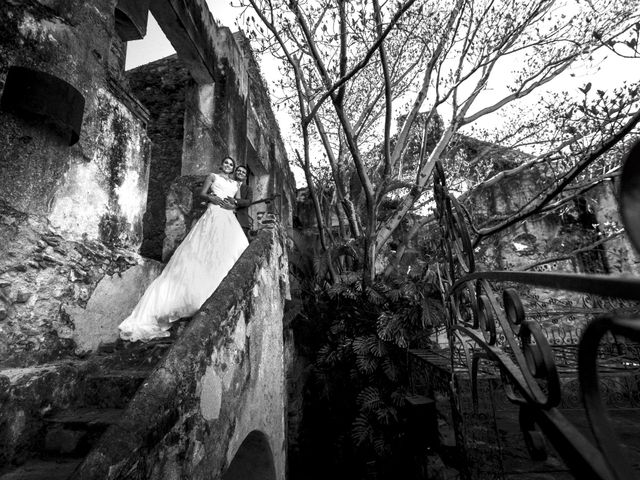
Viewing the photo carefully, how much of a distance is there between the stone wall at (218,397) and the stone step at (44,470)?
54 centimetres

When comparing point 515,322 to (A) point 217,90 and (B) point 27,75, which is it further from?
(A) point 217,90

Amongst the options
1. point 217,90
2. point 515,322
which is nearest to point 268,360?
point 515,322

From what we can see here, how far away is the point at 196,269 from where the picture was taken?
3.52m

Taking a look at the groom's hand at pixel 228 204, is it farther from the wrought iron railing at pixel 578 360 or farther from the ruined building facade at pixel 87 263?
the wrought iron railing at pixel 578 360

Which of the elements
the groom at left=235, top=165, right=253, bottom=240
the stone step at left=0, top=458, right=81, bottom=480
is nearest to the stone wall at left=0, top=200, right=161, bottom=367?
the stone step at left=0, top=458, right=81, bottom=480

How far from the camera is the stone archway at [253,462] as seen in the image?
2.85 metres

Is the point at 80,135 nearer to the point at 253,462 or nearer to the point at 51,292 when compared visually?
the point at 51,292

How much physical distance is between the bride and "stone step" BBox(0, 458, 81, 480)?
3.50ft

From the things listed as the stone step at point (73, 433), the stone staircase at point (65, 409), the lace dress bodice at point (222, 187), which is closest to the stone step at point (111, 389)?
the stone staircase at point (65, 409)

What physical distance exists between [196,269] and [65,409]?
5.16 ft

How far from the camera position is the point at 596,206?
38.7ft

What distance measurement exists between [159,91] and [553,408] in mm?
7518

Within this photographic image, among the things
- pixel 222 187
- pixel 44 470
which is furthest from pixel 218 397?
pixel 222 187

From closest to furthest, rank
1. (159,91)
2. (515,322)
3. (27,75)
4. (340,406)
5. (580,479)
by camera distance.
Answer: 1. (580,479)
2. (515,322)
3. (27,75)
4. (340,406)
5. (159,91)
